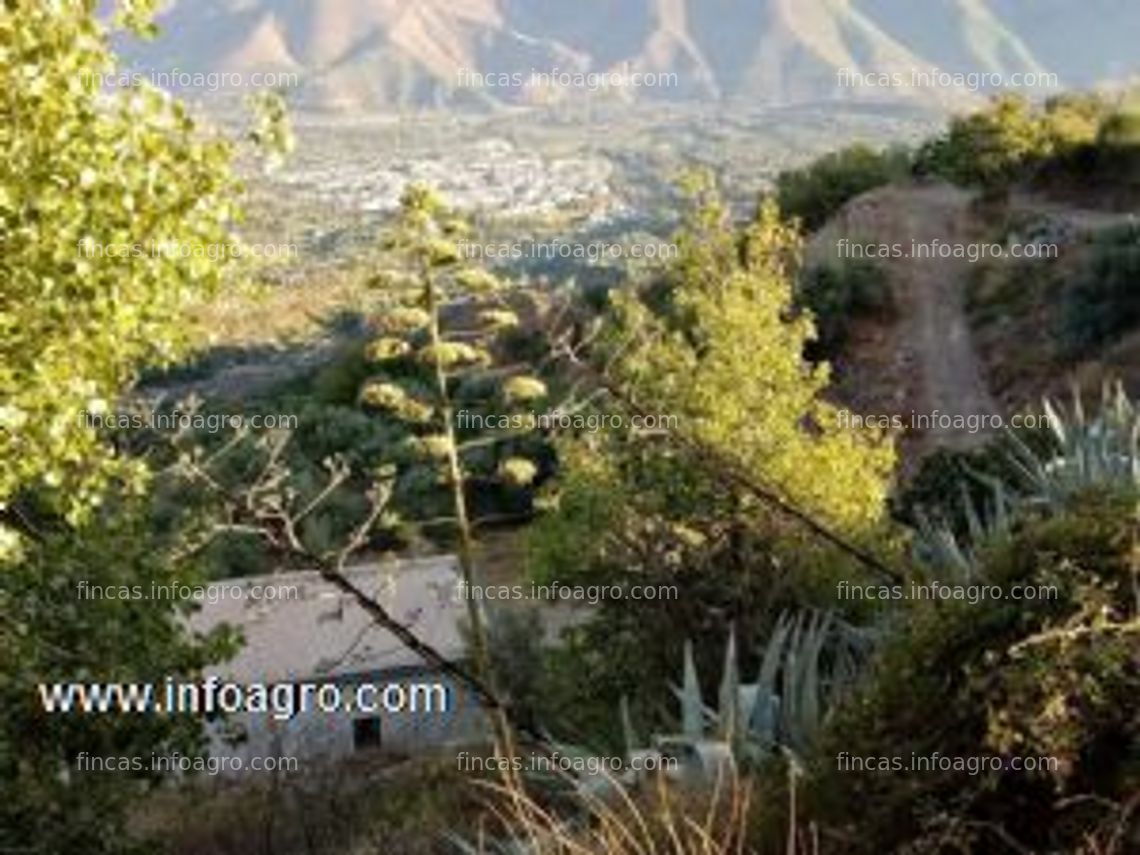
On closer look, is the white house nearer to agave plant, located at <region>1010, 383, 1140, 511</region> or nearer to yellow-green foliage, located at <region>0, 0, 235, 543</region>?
agave plant, located at <region>1010, 383, 1140, 511</region>

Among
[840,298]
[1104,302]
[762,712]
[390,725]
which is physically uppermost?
[762,712]

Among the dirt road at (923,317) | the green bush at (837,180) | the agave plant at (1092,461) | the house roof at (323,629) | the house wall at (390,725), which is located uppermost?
the green bush at (837,180)

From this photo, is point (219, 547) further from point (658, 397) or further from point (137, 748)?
point (137, 748)

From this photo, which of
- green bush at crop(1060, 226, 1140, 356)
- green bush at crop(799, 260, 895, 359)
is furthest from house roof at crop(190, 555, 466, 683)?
green bush at crop(799, 260, 895, 359)

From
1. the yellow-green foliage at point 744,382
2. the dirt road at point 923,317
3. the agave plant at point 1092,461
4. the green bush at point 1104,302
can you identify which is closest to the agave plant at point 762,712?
the agave plant at point 1092,461

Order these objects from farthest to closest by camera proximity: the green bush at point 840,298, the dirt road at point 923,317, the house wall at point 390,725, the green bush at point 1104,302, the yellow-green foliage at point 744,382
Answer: the green bush at point 840,298
the dirt road at point 923,317
the green bush at point 1104,302
the house wall at point 390,725
the yellow-green foliage at point 744,382

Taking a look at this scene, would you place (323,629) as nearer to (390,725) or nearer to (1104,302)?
(390,725)

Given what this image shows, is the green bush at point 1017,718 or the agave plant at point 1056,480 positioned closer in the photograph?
the green bush at point 1017,718

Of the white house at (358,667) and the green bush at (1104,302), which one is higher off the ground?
the green bush at (1104,302)

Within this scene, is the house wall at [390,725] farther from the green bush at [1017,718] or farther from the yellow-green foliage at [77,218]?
the green bush at [1017,718]

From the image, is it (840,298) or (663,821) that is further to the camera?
(840,298)

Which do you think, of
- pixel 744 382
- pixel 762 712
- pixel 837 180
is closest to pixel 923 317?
pixel 837 180


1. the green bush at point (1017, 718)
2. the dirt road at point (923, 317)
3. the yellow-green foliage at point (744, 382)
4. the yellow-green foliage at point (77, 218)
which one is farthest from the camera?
the dirt road at point (923, 317)

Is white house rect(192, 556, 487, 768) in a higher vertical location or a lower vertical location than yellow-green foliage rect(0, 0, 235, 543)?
lower
